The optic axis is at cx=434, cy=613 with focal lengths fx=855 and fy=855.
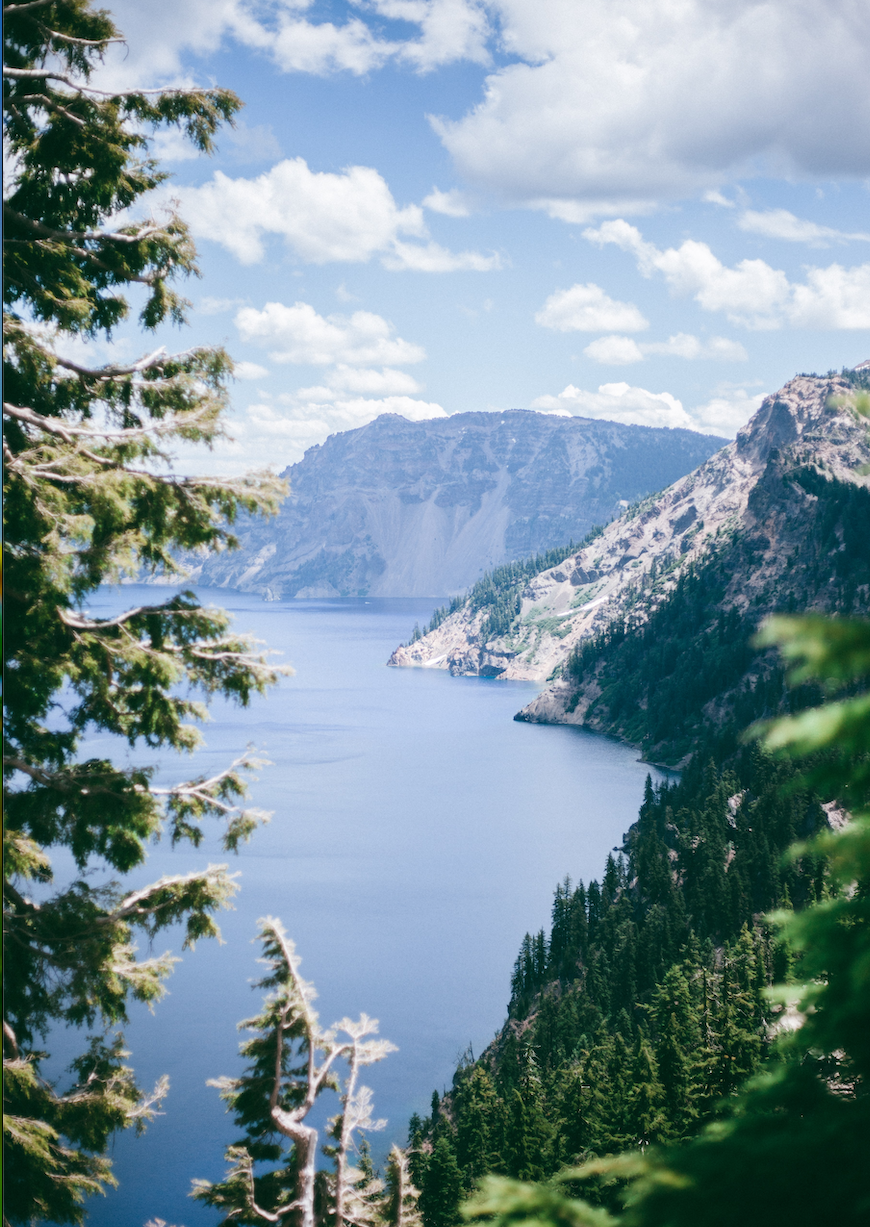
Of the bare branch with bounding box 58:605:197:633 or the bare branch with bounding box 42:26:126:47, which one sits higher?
the bare branch with bounding box 42:26:126:47

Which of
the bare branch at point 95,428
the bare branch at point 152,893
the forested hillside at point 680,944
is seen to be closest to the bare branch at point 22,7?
the bare branch at point 95,428

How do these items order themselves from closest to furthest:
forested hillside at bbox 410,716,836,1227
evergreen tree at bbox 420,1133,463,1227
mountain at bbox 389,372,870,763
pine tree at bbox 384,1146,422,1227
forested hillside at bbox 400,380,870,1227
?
pine tree at bbox 384,1146,422,1227
evergreen tree at bbox 420,1133,463,1227
forested hillside at bbox 400,380,870,1227
forested hillside at bbox 410,716,836,1227
mountain at bbox 389,372,870,763

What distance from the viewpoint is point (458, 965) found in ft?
191

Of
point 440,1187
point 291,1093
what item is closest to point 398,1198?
point 291,1093

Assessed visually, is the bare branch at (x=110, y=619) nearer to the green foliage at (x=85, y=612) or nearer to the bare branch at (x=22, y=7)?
the green foliage at (x=85, y=612)

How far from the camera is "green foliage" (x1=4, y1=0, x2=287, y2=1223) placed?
7867mm

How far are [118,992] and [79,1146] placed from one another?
5.18 ft

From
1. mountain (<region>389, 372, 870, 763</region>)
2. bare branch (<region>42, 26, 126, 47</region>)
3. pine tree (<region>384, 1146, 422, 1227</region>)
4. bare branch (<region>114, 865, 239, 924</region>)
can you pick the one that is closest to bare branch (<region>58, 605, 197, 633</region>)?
bare branch (<region>114, 865, 239, 924</region>)

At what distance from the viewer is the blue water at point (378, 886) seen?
41.8 metres

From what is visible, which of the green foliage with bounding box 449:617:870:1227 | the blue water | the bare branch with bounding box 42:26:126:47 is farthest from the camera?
the blue water

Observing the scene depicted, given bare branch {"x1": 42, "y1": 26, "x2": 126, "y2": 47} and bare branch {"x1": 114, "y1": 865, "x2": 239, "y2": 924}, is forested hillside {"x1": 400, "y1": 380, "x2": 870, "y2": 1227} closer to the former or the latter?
bare branch {"x1": 114, "y1": 865, "x2": 239, "y2": 924}

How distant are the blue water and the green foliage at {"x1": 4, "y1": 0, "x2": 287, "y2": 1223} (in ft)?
5.30

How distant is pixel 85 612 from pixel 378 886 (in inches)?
2444

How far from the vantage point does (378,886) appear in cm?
6725
